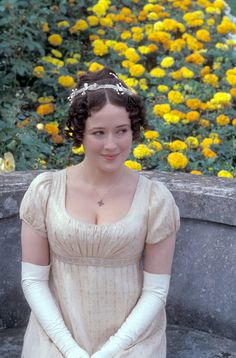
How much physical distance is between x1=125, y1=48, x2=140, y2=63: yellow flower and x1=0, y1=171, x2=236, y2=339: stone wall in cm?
206

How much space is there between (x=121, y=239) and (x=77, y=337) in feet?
1.06

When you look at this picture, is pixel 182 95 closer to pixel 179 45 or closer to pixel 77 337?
pixel 179 45

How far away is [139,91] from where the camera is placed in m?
4.61

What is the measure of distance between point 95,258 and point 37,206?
206 mm

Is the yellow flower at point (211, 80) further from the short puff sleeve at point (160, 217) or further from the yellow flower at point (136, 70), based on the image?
the short puff sleeve at point (160, 217)

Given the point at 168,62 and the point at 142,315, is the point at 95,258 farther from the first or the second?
the point at 168,62

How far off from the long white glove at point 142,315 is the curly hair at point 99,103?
1.36ft

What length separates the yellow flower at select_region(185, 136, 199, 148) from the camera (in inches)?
154

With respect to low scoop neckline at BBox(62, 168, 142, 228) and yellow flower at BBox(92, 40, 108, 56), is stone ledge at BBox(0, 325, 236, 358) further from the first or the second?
yellow flower at BBox(92, 40, 108, 56)

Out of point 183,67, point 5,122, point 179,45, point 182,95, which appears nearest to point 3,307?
point 5,122

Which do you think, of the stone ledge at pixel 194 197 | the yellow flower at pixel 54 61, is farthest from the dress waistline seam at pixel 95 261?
the yellow flower at pixel 54 61

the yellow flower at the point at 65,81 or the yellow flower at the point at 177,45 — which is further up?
the yellow flower at the point at 177,45

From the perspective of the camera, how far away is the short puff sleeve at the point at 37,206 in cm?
222

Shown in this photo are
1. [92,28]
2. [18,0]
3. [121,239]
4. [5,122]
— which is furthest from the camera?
[92,28]
